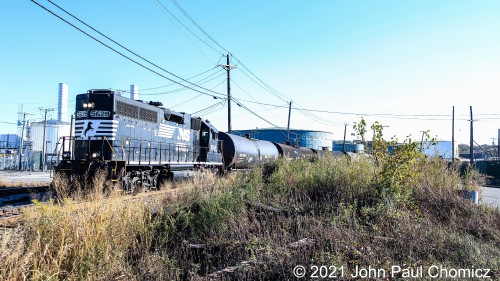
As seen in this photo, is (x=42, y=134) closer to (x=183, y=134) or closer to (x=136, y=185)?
(x=183, y=134)

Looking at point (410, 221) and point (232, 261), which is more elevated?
point (410, 221)

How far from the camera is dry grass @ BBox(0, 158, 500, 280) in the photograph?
4.73 meters

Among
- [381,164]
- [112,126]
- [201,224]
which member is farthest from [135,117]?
[381,164]

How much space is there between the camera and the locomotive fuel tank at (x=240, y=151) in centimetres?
2095

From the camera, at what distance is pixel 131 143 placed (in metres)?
14.4

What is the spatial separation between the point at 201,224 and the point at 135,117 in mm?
8790

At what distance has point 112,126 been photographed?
1335 centimetres

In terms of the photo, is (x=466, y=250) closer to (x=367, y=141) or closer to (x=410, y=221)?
(x=410, y=221)

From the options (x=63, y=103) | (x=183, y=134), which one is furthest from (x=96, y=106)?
(x=63, y=103)

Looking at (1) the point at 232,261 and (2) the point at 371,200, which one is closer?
(1) the point at 232,261

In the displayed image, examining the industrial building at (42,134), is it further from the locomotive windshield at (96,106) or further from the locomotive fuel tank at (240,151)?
the locomotive windshield at (96,106)

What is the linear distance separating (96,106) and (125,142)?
1697mm

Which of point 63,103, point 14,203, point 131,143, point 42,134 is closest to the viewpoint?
point 14,203

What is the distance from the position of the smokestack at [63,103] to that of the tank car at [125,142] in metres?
50.2
